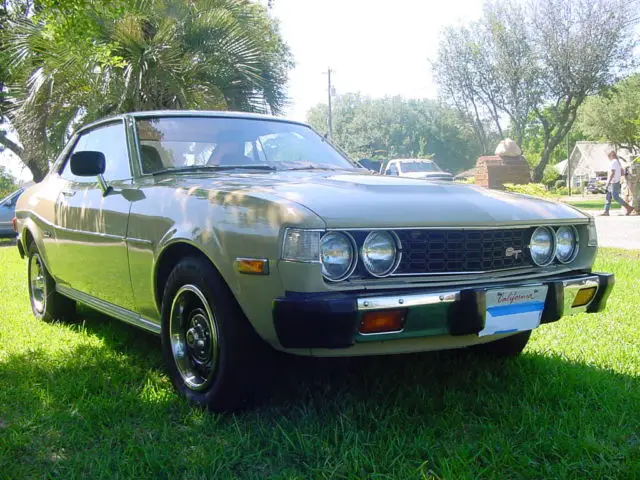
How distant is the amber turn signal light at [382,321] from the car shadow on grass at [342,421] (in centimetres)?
48

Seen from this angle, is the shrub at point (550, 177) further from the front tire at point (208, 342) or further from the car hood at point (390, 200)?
the front tire at point (208, 342)

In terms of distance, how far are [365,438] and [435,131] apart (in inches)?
2979

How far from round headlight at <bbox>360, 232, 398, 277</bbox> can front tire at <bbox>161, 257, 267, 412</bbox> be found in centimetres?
58

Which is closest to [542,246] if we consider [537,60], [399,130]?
[537,60]

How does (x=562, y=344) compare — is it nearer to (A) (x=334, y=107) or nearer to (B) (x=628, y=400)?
(B) (x=628, y=400)

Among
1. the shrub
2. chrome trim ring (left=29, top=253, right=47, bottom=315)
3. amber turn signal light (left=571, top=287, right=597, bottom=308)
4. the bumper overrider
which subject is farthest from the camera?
the shrub

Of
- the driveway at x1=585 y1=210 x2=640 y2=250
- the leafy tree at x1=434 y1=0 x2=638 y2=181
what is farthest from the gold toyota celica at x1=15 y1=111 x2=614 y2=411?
the leafy tree at x1=434 y1=0 x2=638 y2=181

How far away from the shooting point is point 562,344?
162 inches

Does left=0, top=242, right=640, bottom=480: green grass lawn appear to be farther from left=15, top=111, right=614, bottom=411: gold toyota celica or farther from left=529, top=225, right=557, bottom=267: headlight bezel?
left=529, top=225, right=557, bottom=267: headlight bezel

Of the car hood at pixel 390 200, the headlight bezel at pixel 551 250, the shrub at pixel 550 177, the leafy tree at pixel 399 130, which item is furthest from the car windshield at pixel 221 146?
the leafy tree at pixel 399 130

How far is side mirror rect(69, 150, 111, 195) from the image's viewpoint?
372 cm

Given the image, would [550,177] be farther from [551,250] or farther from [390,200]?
[390,200]

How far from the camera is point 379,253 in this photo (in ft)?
8.49

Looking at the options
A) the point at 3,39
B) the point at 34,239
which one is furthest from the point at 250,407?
the point at 3,39
